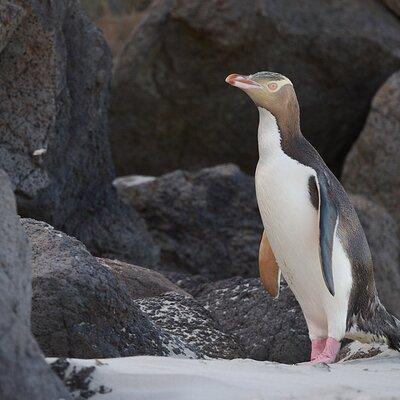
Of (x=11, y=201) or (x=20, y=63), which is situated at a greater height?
(x=20, y=63)

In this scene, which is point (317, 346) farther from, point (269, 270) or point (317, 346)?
point (269, 270)

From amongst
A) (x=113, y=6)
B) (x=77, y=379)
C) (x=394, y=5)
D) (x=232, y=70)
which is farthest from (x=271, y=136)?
(x=113, y=6)

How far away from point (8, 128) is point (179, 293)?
1.53 meters

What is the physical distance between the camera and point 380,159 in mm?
10859

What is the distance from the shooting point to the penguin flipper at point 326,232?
17.7 feet

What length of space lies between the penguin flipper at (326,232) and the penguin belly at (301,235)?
0.09 meters

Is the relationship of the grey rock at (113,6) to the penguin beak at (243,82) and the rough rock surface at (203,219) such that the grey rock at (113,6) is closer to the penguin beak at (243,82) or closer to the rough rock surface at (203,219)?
the rough rock surface at (203,219)

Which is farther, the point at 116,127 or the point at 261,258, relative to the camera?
the point at 116,127

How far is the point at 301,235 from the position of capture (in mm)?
5609

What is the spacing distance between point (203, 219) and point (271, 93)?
367 centimetres

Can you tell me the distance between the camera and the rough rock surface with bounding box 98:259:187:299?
6453mm

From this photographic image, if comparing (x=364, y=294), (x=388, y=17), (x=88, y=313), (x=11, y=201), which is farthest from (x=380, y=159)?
(x=11, y=201)

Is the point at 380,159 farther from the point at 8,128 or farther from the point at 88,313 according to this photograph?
the point at 88,313

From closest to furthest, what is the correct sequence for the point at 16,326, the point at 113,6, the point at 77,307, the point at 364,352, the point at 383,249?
1. the point at 16,326
2. the point at 77,307
3. the point at 364,352
4. the point at 383,249
5. the point at 113,6
